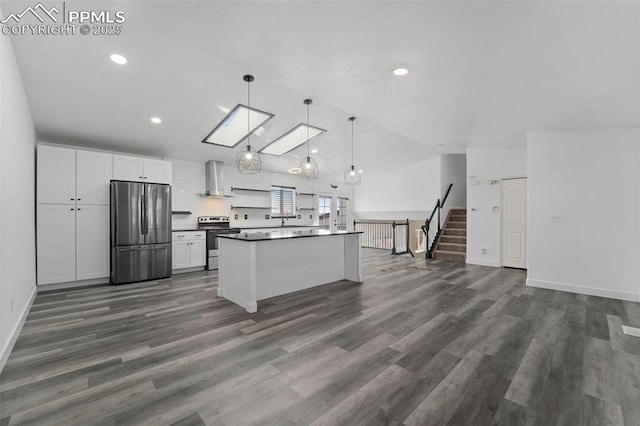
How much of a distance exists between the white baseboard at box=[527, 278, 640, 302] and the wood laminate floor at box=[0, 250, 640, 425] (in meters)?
0.23

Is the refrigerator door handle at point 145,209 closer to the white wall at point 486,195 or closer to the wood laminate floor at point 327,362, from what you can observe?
the wood laminate floor at point 327,362

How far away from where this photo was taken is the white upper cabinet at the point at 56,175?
4.51m

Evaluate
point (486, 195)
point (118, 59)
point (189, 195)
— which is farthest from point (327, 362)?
point (486, 195)

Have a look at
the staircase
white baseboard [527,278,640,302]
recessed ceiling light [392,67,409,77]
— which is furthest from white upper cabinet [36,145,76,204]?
the staircase

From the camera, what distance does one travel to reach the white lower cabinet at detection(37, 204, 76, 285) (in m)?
4.48

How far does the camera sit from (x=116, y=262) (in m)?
4.96

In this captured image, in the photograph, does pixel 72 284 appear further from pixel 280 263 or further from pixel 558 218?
A: pixel 558 218

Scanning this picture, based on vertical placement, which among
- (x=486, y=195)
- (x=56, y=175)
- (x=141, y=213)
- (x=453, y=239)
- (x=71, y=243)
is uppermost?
(x=56, y=175)

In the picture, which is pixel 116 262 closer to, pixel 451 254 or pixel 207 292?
pixel 207 292

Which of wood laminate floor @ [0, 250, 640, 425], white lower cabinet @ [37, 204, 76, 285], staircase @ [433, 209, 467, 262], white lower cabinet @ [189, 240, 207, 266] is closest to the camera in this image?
wood laminate floor @ [0, 250, 640, 425]

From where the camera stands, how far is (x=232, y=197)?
24.7ft

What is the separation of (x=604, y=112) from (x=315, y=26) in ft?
13.0

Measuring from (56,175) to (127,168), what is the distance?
1005 mm

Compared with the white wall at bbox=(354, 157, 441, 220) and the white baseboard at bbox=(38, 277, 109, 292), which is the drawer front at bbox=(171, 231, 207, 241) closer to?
the white baseboard at bbox=(38, 277, 109, 292)
